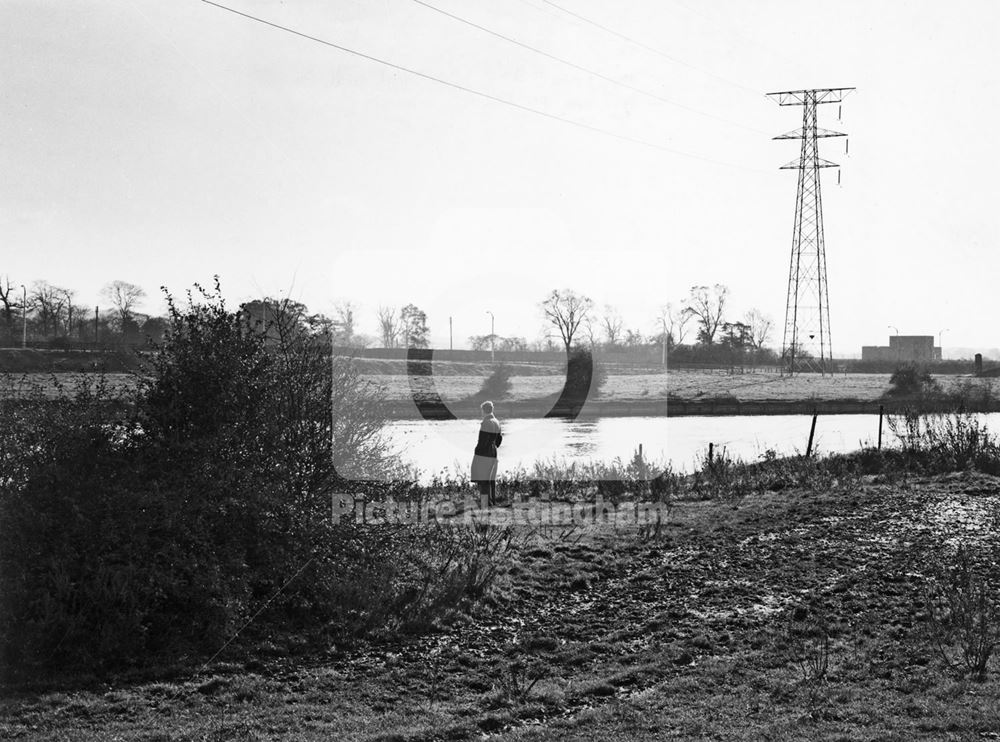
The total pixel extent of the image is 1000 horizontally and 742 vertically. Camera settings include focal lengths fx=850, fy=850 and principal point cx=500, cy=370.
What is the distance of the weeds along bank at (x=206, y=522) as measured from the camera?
655 centimetres

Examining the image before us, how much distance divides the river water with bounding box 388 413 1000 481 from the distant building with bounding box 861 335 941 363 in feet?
235

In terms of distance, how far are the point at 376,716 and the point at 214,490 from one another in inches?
109

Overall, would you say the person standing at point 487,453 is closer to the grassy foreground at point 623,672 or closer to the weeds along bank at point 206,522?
the grassy foreground at point 623,672

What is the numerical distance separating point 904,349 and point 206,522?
120 m

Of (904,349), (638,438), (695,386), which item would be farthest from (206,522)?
(904,349)

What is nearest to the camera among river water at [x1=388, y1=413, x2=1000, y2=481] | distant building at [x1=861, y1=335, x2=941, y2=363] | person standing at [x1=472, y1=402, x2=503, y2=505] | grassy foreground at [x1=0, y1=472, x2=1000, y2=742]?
grassy foreground at [x1=0, y1=472, x2=1000, y2=742]

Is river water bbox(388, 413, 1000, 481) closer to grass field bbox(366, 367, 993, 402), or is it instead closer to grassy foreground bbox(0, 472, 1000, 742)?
grass field bbox(366, 367, 993, 402)

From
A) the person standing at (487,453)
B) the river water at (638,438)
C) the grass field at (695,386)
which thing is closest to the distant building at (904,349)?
the grass field at (695,386)

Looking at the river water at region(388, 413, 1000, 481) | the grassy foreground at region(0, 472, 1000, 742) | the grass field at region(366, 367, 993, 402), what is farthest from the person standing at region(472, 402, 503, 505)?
the grass field at region(366, 367, 993, 402)

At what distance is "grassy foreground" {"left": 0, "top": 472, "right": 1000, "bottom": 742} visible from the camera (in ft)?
17.6

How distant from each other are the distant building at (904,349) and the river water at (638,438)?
71624 mm

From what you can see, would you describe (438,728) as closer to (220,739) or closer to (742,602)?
(220,739)

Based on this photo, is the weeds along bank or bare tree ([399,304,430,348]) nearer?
the weeds along bank

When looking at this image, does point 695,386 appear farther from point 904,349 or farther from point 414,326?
point 904,349
